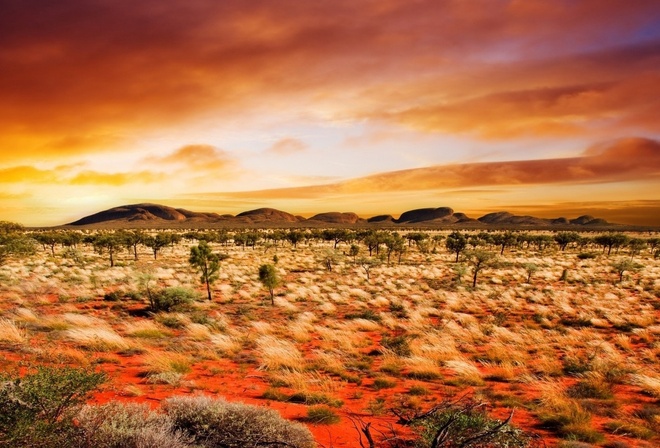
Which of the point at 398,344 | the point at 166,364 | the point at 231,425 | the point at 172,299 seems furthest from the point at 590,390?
the point at 172,299

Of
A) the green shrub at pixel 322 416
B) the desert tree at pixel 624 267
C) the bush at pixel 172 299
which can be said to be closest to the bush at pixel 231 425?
the green shrub at pixel 322 416

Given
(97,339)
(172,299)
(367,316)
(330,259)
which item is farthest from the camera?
(330,259)

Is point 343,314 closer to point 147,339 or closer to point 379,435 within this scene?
point 147,339

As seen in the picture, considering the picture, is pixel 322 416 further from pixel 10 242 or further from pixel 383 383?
pixel 10 242

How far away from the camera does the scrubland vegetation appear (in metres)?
6.80

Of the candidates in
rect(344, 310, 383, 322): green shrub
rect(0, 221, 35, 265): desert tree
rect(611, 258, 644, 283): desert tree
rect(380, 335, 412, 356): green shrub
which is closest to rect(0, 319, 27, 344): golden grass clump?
rect(380, 335, 412, 356): green shrub

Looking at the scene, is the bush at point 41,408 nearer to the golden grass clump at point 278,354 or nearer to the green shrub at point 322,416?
the green shrub at point 322,416

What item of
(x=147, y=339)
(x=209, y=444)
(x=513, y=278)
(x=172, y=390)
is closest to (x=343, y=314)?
(x=147, y=339)

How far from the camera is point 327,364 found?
13.2 metres

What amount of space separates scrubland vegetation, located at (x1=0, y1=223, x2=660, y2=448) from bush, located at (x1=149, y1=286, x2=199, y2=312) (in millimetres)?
84

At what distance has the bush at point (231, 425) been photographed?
6727 mm

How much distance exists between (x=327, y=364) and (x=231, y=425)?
652cm

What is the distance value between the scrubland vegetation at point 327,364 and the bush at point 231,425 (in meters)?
0.04

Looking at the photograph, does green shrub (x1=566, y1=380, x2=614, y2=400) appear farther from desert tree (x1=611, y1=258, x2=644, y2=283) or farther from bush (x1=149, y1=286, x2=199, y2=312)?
desert tree (x1=611, y1=258, x2=644, y2=283)
